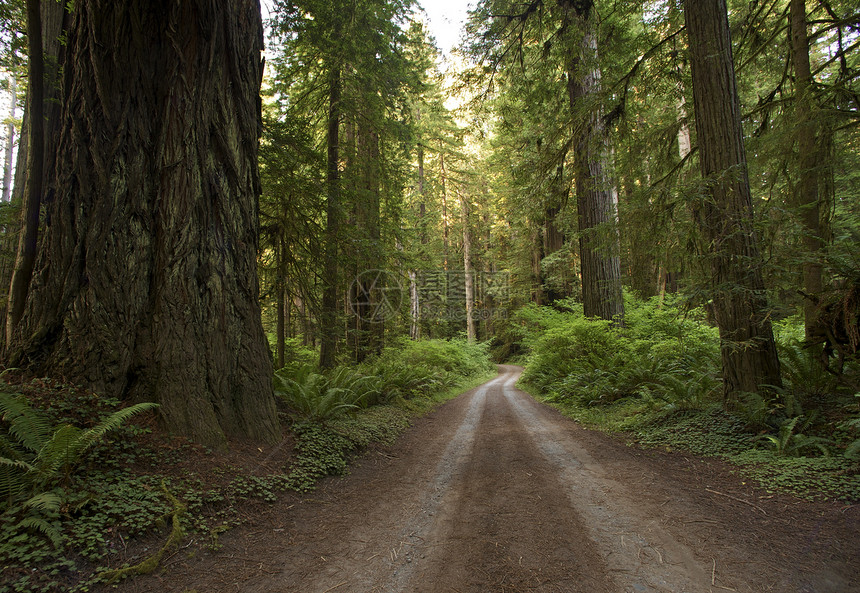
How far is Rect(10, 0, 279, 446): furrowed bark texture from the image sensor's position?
3412 millimetres

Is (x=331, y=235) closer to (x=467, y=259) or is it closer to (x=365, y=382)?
(x=365, y=382)

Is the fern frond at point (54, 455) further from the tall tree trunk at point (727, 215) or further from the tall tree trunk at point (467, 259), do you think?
the tall tree trunk at point (467, 259)

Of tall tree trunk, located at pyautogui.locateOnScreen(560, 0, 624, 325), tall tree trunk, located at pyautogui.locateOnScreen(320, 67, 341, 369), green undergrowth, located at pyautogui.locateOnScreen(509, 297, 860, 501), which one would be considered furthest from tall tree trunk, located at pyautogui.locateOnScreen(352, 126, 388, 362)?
green undergrowth, located at pyautogui.locateOnScreen(509, 297, 860, 501)

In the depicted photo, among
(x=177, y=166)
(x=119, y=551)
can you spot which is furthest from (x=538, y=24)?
(x=119, y=551)

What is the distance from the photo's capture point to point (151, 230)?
145 inches

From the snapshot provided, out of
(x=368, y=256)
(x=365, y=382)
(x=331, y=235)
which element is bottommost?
(x=365, y=382)

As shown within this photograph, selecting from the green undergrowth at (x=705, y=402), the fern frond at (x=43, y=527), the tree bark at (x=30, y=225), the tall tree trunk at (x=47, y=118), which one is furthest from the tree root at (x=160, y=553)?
the green undergrowth at (x=705, y=402)

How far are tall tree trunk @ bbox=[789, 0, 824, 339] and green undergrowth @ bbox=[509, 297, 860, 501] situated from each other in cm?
130

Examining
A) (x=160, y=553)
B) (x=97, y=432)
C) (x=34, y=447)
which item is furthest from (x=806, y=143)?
(x=34, y=447)

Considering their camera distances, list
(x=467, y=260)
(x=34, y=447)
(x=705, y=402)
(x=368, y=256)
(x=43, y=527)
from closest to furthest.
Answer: (x=43, y=527), (x=34, y=447), (x=705, y=402), (x=368, y=256), (x=467, y=260)

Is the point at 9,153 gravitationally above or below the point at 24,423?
above

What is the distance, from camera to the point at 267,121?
6.70m

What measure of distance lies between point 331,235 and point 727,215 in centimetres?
655

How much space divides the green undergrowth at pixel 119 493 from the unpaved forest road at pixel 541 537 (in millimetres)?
207
